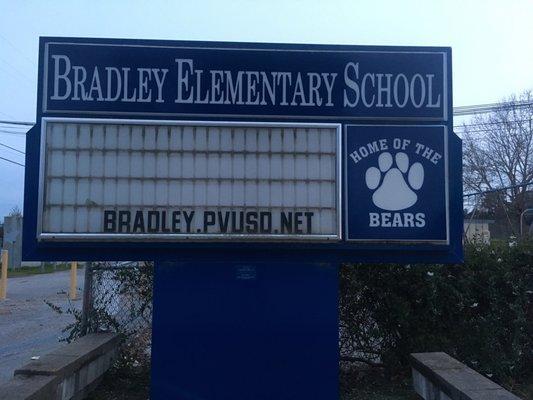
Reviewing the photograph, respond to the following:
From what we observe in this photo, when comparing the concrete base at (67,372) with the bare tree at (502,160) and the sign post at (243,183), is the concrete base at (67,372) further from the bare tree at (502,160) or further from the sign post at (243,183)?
the bare tree at (502,160)

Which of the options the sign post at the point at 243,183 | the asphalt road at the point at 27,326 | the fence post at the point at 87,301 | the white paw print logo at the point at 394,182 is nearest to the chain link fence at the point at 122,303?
the fence post at the point at 87,301

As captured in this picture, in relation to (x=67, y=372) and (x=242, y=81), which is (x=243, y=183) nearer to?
(x=242, y=81)

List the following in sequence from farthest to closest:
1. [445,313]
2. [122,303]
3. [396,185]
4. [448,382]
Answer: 1. [122,303]
2. [445,313]
3. [396,185]
4. [448,382]

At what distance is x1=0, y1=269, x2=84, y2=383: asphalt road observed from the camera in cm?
987

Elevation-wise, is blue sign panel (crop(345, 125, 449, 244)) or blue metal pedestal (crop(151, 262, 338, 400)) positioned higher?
blue sign panel (crop(345, 125, 449, 244))

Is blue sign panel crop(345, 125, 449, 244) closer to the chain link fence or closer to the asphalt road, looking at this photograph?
the chain link fence

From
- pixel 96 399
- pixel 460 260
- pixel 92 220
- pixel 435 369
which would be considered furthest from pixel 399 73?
pixel 96 399

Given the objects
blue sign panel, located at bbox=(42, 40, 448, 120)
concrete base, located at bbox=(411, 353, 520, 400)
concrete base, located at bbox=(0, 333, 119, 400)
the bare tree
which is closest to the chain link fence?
concrete base, located at bbox=(0, 333, 119, 400)

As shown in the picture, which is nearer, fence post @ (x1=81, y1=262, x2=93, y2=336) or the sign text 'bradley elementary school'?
the sign text 'bradley elementary school'

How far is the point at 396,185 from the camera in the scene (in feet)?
18.5

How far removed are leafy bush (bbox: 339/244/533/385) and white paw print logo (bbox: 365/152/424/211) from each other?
4.82 ft

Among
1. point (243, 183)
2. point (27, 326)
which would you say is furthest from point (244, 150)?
point (27, 326)

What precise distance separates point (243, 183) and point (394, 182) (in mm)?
1368

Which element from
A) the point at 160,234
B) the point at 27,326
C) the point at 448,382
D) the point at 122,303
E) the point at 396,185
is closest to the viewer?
the point at 448,382
